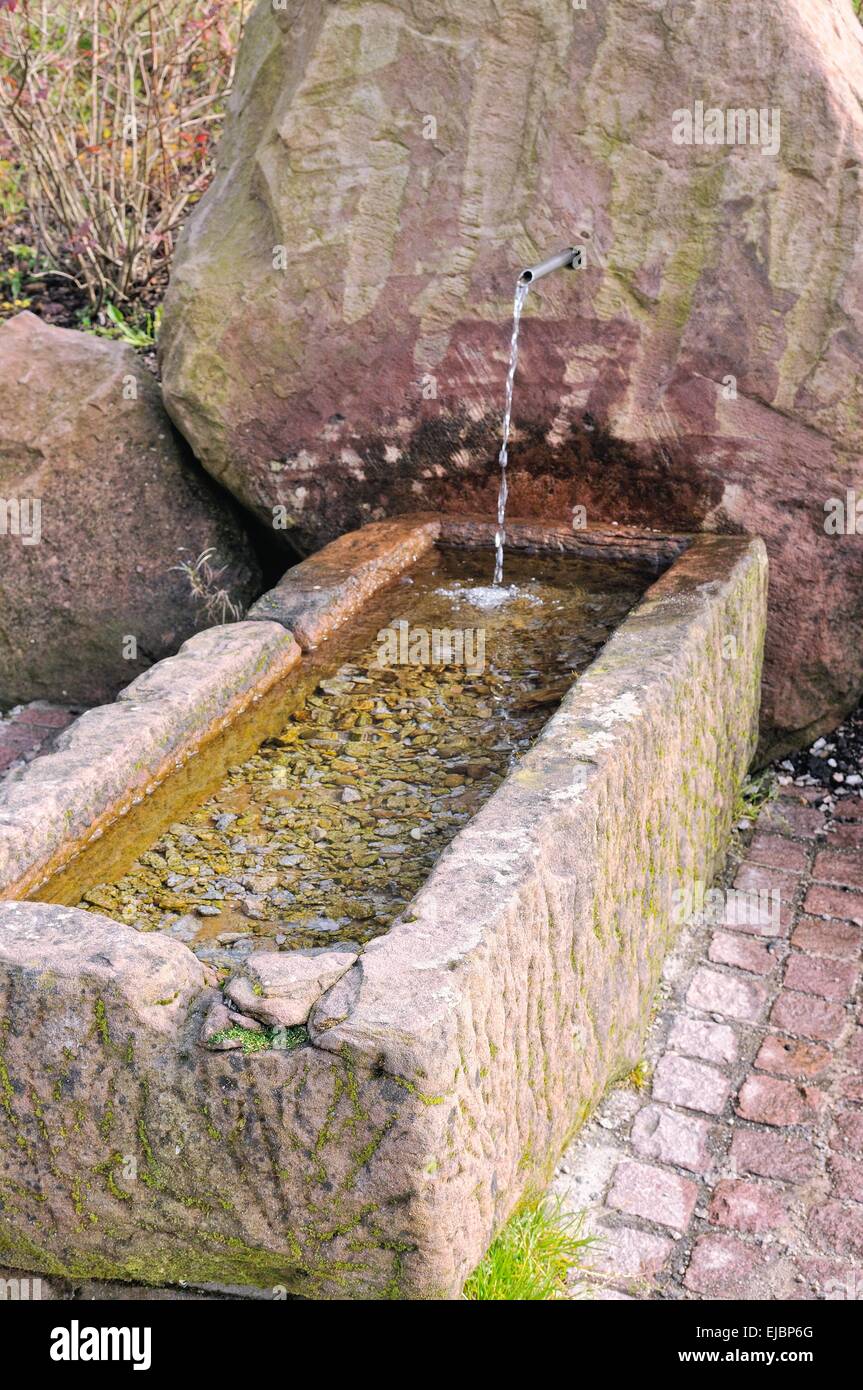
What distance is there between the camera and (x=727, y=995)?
328cm

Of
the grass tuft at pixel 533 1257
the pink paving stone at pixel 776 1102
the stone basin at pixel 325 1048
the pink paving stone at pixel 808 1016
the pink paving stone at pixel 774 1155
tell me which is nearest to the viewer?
the stone basin at pixel 325 1048

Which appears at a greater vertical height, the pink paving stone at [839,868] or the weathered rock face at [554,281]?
the weathered rock face at [554,281]

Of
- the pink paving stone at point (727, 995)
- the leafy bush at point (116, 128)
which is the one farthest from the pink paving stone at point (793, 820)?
the leafy bush at point (116, 128)

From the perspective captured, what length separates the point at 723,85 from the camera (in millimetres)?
3621

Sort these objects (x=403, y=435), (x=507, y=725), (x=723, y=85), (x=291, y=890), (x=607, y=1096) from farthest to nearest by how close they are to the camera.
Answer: (x=403, y=435) → (x=723, y=85) → (x=507, y=725) → (x=607, y=1096) → (x=291, y=890)

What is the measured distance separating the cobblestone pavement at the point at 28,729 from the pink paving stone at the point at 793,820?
2085mm

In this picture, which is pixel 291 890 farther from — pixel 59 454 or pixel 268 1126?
pixel 59 454

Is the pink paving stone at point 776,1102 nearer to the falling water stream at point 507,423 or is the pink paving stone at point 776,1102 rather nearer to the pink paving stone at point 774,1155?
the pink paving stone at point 774,1155

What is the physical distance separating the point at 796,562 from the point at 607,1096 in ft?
5.36

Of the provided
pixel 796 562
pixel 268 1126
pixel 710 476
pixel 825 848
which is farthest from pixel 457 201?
pixel 268 1126

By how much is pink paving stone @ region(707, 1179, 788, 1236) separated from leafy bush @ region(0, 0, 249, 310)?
477 cm

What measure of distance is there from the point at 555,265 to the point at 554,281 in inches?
2.8

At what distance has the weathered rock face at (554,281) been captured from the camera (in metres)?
3.66

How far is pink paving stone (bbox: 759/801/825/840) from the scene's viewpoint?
3871mm
